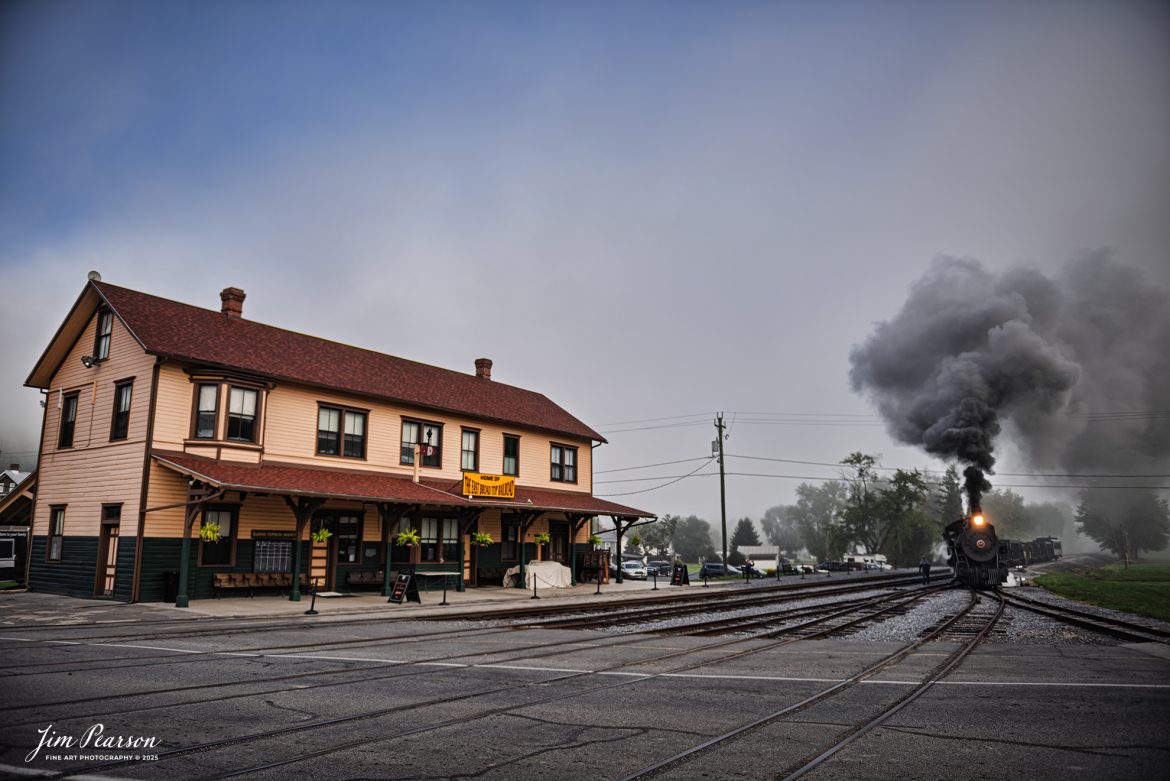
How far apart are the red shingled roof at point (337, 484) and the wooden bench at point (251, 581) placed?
10.5ft

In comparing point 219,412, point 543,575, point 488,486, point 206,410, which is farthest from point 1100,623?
point 206,410

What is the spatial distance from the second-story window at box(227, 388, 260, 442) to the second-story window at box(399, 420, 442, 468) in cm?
656

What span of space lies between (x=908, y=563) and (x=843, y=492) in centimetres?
7566

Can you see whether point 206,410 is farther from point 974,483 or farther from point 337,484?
point 974,483

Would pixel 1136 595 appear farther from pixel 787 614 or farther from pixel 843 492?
pixel 843 492

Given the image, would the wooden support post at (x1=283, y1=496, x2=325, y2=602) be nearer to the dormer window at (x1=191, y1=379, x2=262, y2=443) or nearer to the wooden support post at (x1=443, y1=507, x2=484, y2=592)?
the dormer window at (x1=191, y1=379, x2=262, y2=443)

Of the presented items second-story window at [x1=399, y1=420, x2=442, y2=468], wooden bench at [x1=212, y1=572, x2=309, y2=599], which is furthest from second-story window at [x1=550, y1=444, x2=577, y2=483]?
wooden bench at [x1=212, y1=572, x2=309, y2=599]

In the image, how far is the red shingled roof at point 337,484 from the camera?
2106cm

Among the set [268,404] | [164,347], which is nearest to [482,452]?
[268,404]

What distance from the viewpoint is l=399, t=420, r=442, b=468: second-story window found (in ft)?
96.9

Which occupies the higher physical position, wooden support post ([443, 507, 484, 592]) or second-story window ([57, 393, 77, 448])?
second-story window ([57, 393, 77, 448])

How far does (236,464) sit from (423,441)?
8.36m

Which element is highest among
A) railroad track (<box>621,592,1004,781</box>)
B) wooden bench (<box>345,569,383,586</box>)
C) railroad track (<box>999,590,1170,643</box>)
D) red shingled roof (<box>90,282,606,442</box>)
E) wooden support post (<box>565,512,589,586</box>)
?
red shingled roof (<box>90,282,606,442</box>)

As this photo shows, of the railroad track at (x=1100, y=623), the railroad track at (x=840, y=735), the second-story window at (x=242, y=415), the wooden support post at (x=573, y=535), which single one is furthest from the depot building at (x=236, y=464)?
the railroad track at (x=1100, y=623)
